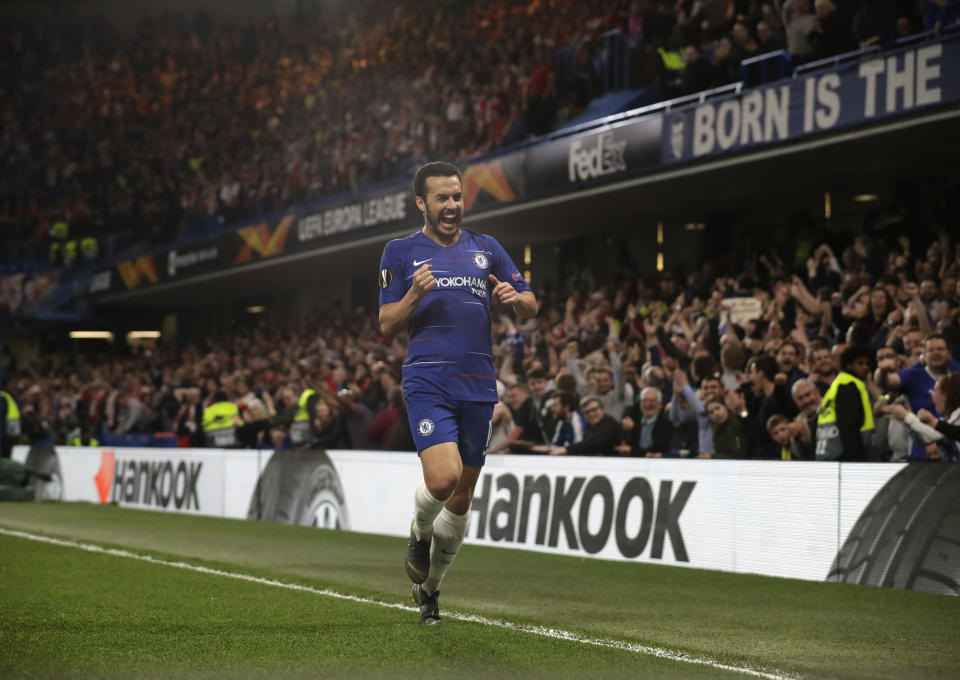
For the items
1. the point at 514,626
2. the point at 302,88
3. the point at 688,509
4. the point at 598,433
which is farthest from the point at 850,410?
the point at 302,88

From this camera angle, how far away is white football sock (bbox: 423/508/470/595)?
20.2ft

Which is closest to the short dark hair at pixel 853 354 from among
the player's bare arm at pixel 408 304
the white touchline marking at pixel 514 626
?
the white touchline marking at pixel 514 626

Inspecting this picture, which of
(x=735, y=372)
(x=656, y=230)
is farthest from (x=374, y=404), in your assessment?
(x=656, y=230)

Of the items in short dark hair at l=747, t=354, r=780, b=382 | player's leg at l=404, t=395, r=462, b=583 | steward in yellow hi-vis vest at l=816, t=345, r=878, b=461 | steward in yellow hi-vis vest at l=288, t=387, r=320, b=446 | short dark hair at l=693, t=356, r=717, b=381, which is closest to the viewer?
player's leg at l=404, t=395, r=462, b=583

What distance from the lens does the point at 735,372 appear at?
41.0ft

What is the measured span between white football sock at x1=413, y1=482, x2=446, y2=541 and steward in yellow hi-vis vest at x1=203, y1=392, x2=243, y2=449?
1330 cm

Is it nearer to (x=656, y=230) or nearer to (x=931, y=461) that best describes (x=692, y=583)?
(x=931, y=461)

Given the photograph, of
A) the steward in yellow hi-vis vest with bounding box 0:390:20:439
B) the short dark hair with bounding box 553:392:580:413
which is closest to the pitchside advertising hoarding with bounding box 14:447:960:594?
the short dark hair with bounding box 553:392:580:413

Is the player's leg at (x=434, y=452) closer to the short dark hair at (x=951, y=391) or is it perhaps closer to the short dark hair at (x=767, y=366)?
the short dark hair at (x=951, y=391)

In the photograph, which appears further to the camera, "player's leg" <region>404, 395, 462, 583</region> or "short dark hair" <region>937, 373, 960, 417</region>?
"short dark hair" <region>937, 373, 960, 417</region>

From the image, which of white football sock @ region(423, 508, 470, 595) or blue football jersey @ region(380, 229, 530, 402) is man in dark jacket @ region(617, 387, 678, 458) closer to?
white football sock @ region(423, 508, 470, 595)

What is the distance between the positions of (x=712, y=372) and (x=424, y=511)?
21.2ft

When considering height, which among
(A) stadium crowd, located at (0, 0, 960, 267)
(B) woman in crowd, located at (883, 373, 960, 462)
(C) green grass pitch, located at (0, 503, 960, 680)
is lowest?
(C) green grass pitch, located at (0, 503, 960, 680)

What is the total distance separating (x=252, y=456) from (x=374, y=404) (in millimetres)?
1726
